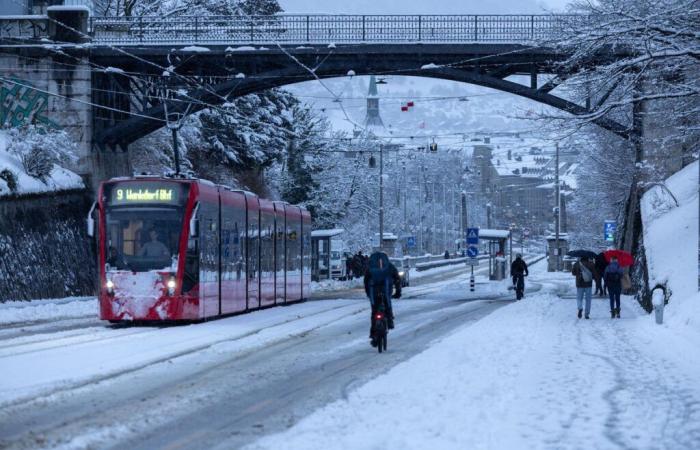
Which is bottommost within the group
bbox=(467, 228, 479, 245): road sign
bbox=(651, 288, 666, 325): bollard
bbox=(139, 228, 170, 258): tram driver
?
bbox=(651, 288, 666, 325): bollard

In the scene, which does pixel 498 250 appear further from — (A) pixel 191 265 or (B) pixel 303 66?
(A) pixel 191 265

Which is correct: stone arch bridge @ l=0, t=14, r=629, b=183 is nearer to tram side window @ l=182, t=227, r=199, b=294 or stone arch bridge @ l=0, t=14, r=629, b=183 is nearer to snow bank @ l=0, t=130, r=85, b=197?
snow bank @ l=0, t=130, r=85, b=197

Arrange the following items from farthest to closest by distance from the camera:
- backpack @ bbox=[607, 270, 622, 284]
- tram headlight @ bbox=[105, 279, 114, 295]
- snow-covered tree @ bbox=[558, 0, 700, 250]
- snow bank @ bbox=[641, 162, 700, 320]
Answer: backpack @ bbox=[607, 270, 622, 284], snow bank @ bbox=[641, 162, 700, 320], tram headlight @ bbox=[105, 279, 114, 295], snow-covered tree @ bbox=[558, 0, 700, 250]

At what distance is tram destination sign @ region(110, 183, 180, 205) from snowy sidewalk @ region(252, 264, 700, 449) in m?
7.32

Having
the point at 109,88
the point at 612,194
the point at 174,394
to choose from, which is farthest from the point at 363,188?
the point at 174,394

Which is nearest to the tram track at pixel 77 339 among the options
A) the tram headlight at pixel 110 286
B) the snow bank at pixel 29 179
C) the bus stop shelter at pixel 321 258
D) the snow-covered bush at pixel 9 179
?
the tram headlight at pixel 110 286

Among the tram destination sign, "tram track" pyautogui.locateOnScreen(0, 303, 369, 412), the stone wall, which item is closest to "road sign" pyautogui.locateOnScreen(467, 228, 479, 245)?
the stone wall

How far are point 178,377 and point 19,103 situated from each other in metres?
31.6

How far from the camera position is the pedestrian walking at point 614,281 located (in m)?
28.7

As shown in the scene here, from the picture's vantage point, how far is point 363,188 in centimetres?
8781

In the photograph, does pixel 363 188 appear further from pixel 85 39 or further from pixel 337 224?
pixel 85 39

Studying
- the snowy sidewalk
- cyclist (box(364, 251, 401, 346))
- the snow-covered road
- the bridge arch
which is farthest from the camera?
the bridge arch

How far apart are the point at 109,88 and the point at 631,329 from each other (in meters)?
27.3

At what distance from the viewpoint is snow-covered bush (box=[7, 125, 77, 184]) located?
132ft
